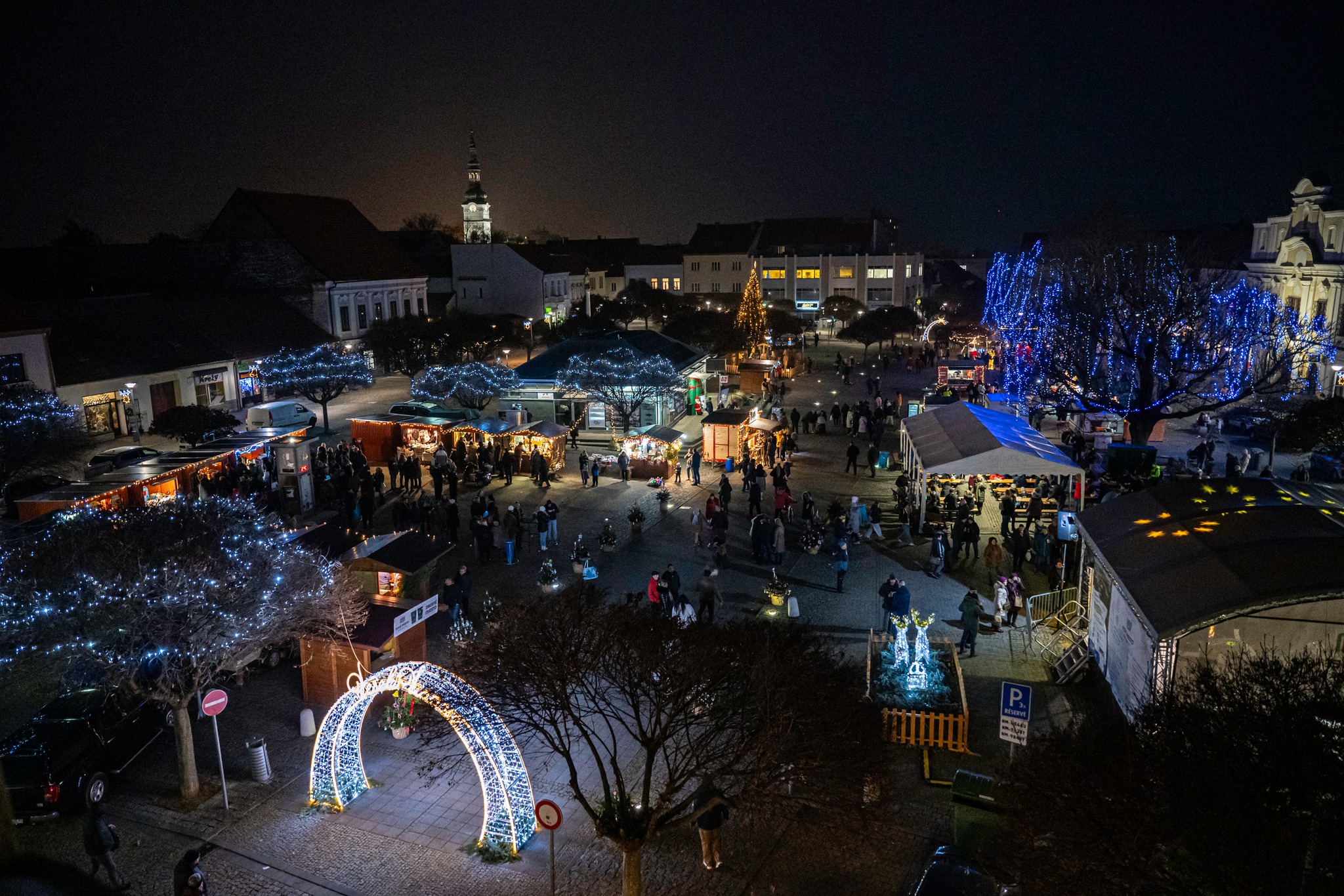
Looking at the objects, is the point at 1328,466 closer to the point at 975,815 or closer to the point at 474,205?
the point at 975,815

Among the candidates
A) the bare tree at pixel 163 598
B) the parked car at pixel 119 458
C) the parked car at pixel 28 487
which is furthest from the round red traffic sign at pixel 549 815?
the parked car at pixel 119 458

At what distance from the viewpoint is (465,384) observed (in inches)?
1180

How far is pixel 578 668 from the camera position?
27.0ft

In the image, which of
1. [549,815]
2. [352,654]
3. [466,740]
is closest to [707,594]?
[352,654]

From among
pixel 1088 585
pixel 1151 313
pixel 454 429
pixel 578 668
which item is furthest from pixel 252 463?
pixel 1151 313

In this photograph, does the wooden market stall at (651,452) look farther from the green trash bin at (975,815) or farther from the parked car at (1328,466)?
the parked car at (1328,466)

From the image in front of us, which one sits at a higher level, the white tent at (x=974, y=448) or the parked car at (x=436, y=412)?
the white tent at (x=974, y=448)

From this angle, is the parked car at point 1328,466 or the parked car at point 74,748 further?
the parked car at point 1328,466

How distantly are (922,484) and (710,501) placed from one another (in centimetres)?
472

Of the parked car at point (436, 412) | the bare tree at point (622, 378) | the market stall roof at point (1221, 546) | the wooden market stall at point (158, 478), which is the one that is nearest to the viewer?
the market stall roof at point (1221, 546)

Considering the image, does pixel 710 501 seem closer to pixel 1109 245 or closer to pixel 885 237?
pixel 1109 245

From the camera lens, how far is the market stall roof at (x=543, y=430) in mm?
25375

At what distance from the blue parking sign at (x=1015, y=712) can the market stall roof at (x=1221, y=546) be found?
91.5 inches

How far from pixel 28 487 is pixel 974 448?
901 inches
